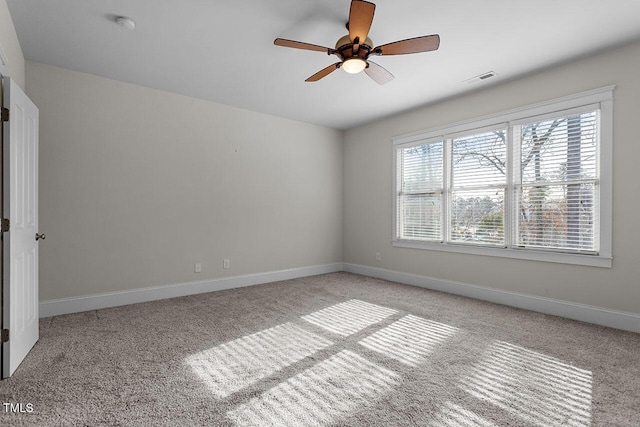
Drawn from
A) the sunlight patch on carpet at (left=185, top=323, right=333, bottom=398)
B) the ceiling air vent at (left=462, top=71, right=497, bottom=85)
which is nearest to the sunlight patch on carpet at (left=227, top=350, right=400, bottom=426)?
the sunlight patch on carpet at (left=185, top=323, right=333, bottom=398)

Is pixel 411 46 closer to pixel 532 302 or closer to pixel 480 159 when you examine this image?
pixel 480 159

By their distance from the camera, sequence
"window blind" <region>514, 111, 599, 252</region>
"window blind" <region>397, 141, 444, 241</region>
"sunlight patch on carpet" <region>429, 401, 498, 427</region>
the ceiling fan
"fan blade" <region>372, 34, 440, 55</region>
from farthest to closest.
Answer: "window blind" <region>397, 141, 444, 241</region> < "window blind" <region>514, 111, 599, 252</region> < "fan blade" <region>372, 34, 440, 55</region> < the ceiling fan < "sunlight patch on carpet" <region>429, 401, 498, 427</region>

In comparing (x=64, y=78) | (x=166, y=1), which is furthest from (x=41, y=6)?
(x=64, y=78)

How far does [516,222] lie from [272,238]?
11.4 ft

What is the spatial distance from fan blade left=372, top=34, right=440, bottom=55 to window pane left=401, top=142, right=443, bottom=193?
2.41 meters

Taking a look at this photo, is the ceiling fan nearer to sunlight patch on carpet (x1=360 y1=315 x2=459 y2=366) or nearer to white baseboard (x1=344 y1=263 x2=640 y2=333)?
sunlight patch on carpet (x1=360 y1=315 x2=459 y2=366)

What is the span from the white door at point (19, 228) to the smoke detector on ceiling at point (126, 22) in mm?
913

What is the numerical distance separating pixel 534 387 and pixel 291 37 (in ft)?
10.9

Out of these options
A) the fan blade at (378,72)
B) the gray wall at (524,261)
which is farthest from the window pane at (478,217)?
the fan blade at (378,72)

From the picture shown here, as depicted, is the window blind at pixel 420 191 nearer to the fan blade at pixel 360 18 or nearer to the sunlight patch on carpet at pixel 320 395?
the fan blade at pixel 360 18

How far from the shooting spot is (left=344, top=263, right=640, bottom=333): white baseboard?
3084 mm

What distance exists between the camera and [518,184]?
385 centimetres

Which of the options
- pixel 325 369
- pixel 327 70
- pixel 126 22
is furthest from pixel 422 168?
pixel 126 22

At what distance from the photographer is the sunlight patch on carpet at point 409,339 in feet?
8.32
